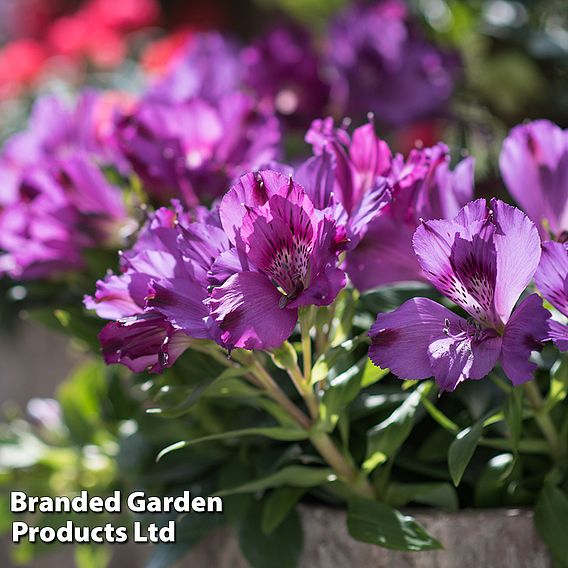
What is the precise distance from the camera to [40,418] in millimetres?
583

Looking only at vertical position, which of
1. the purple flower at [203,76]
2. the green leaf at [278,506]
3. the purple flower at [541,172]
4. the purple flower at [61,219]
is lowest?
the green leaf at [278,506]

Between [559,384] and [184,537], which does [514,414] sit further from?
[184,537]

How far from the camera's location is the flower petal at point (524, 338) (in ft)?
0.92

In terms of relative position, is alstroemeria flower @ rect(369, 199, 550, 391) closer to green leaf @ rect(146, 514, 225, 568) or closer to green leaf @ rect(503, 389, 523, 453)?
green leaf @ rect(503, 389, 523, 453)

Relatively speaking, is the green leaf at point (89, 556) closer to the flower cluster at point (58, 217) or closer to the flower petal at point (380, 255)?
the flower cluster at point (58, 217)

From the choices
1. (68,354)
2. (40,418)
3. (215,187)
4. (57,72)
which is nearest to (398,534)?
(215,187)

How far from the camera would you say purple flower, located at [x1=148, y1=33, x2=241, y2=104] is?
0.59 meters

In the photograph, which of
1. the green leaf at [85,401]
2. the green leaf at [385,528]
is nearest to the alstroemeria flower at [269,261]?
the green leaf at [385,528]

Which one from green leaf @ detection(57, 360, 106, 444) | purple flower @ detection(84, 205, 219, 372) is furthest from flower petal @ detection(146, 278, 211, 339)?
green leaf @ detection(57, 360, 106, 444)

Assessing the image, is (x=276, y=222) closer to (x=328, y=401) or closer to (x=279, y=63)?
(x=328, y=401)

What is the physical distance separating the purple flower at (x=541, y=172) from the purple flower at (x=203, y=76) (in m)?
0.25

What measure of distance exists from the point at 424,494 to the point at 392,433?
1.3 inches

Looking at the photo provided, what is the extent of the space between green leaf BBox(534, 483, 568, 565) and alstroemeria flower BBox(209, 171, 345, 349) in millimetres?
132

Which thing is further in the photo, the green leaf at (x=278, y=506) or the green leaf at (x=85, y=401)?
the green leaf at (x=85, y=401)
